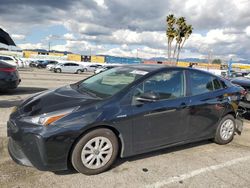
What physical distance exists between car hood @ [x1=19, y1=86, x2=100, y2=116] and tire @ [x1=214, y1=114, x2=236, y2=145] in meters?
2.61

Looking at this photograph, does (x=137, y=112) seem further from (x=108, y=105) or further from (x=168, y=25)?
(x=168, y=25)

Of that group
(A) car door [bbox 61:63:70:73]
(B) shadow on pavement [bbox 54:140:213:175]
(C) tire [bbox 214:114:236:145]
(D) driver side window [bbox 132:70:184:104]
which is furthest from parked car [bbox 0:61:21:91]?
(A) car door [bbox 61:63:70:73]

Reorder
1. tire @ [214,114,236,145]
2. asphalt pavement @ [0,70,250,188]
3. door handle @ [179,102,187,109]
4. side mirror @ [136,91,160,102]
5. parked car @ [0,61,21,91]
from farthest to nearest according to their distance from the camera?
parked car @ [0,61,21,91]
tire @ [214,114,236,145]
door handle @ [179,102,187,109]
side mirror @ [136,91,160,102]
asphalt pavement @ [0,70,250,188]

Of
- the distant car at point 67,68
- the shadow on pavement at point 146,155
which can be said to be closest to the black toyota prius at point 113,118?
the shadow on pavement at point 146,155

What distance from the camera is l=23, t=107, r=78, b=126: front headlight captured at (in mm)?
3332

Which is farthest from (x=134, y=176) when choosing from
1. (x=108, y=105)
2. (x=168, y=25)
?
(x=168, y=25)

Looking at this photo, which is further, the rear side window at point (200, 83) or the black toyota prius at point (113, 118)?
the rear side window at point (200, 83)

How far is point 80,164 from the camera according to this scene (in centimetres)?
351

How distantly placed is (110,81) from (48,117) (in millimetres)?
1401

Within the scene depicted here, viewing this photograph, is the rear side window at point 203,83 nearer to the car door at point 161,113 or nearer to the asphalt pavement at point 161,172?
the car door at point 161,113

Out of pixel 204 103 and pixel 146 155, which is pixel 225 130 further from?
pixel 146 155

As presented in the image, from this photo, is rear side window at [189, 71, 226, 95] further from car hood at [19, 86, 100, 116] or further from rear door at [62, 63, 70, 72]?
rear door at [62, 63, 70, 72]

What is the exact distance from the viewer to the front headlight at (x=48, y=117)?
10.9ft

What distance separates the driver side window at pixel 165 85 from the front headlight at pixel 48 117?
3.38 ft
